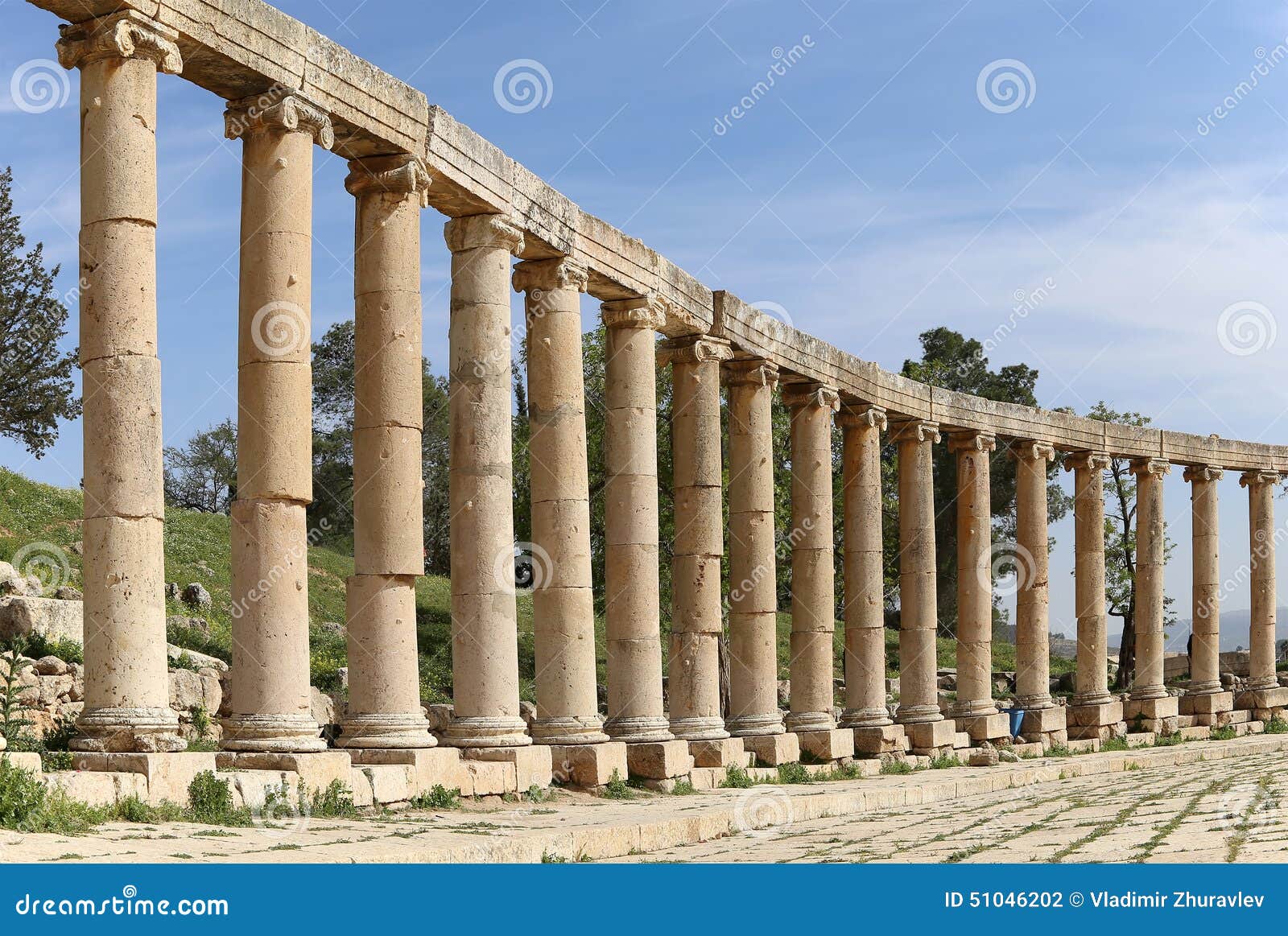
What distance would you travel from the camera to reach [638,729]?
2906 centimetres

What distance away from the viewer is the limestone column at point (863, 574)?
38906 millimetres

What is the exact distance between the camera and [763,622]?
112 ft

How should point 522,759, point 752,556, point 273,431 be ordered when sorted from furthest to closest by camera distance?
point 752,556 → point 522,759 → point 273,431

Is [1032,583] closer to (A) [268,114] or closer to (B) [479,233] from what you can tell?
(B) [479,233]

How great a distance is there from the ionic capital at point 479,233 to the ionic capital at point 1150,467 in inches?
1199

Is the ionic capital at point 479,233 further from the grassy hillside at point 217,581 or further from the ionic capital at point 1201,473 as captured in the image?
the ionic capital at point 1201,473

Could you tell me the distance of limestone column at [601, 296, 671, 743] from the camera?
29625mm

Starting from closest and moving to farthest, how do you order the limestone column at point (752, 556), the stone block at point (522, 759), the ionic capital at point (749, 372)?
the stone block at point (522, 759)
the limestone column at point (752, 556)
the ionic capital at point (749, 372)

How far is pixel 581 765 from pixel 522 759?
220cm

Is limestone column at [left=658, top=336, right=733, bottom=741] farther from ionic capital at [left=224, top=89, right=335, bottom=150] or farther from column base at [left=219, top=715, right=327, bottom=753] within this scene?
ionic capital at [left=224, top=89, right=335, bottom=150]

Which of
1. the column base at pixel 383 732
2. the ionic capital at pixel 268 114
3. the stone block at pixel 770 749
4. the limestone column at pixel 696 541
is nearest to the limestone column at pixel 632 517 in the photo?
the limestone column at pixel 696 541

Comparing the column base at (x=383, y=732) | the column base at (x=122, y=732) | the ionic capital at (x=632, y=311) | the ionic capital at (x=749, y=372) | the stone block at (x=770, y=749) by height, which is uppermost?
the ionic capital at (x=632, y=311)

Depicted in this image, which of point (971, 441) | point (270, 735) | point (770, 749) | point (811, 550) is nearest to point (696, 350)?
point (811, 550)

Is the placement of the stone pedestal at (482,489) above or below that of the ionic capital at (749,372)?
below
